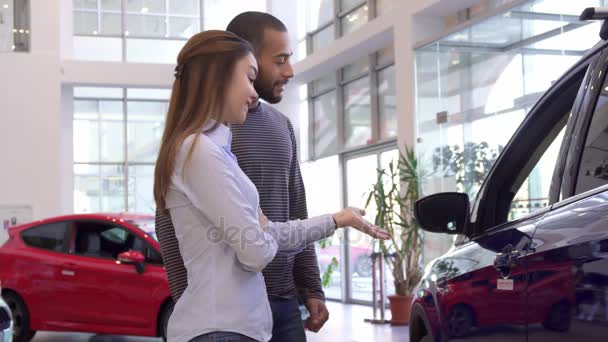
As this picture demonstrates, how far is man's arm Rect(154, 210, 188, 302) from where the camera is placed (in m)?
1.74

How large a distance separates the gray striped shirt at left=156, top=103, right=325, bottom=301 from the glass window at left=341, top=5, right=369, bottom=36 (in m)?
11.1

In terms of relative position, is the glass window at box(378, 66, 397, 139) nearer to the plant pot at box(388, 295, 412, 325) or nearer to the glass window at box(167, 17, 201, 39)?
the plant pot at box(388, 295, 412, 325)

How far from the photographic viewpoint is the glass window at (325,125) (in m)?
14.3

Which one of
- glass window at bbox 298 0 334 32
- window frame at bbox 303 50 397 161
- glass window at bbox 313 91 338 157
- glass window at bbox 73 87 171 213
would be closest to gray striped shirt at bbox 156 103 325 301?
window frame at bbox 303 50 397 161

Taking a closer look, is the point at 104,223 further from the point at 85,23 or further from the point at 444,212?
the point at 85,23

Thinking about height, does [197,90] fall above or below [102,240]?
above

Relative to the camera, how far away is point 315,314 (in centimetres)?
Result: 210

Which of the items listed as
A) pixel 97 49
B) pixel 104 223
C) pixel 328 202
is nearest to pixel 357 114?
pixel 328 202

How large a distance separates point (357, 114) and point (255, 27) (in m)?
11.5

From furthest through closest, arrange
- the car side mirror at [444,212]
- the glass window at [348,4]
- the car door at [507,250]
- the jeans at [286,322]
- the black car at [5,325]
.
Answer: the glass window at [348,4] → the black car at [5,325] → the car side mirror at [444,212] → the jeans at [286,322] → the car door at [507,250]

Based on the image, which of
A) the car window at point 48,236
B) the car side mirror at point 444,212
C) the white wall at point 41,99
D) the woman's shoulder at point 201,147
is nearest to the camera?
the woman's shoulder at point 201,147

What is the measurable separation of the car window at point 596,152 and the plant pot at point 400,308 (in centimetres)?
813

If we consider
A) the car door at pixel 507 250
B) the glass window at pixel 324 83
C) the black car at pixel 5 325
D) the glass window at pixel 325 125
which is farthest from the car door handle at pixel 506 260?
the glass window at pixel 324 83

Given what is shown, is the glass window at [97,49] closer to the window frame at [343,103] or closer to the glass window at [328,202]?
the window frame at [343,103]
